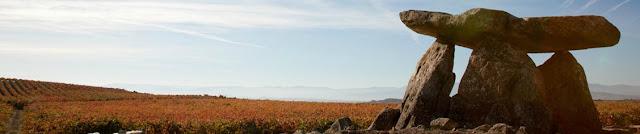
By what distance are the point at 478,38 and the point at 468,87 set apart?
1.66 metres

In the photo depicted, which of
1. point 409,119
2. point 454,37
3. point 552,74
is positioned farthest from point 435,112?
point 552,74

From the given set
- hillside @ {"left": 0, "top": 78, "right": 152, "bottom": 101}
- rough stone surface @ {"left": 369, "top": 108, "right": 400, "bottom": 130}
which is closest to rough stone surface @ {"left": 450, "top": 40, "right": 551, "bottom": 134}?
rough stone surface @ {"left": 369, "top": 108, "right": 400, "bottom": 130}

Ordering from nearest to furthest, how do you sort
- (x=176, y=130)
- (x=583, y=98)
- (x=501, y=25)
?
(x=501, y=25), (x=583, y=98), (x=176, y=130)

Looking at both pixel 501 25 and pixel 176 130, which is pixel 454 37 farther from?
pixel 176 130

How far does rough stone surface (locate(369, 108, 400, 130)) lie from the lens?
22466 millimetres

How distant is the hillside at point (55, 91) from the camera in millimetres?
81312

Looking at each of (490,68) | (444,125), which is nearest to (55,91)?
(490,68)

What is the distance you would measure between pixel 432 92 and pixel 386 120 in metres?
Answer: 1.85

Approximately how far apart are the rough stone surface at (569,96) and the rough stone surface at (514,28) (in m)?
2.01

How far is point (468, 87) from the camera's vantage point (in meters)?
22.5

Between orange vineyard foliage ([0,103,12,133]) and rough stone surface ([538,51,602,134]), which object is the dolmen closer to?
rough stone surface ([538,51,602,134])

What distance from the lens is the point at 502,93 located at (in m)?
21.9

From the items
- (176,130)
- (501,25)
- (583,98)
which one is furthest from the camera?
(176,130)

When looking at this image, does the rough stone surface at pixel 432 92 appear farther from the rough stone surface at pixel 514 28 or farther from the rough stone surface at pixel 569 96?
the rough stone surface at pixel 569 96
